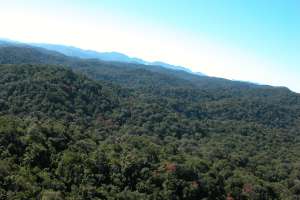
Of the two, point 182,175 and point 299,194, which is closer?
point 182,175

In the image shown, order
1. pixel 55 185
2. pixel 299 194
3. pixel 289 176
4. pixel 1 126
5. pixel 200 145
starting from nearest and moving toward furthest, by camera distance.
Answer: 1. pixel 55 185
2. pixel 1 126
3. pixel 299 194
4. pixel 289 176
5. pixel 200 145

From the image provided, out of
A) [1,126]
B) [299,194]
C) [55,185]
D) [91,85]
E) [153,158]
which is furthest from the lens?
[91,85]

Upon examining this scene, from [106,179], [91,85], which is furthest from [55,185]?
[91,85]

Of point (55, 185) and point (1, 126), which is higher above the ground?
point (1, 126)

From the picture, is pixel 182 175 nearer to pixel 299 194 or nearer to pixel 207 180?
pixel 207 180

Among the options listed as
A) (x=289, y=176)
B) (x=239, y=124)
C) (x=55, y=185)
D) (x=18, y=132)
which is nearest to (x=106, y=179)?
(x=55, y=185)

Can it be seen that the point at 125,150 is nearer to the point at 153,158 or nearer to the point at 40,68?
the point at 153,158
